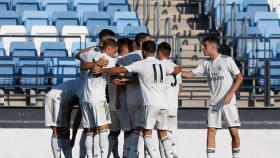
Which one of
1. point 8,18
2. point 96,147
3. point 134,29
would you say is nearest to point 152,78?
point 96,147

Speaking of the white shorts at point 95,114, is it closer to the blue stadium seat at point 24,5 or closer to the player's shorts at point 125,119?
the player's shorts at point 125,119

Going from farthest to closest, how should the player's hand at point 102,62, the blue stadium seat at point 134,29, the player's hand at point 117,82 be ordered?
the blue stadium seat at point 134,29 < the player's hand at point 117,82 < the player's hand at point 102,62

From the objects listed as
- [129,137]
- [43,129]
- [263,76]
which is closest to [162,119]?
[129,137]

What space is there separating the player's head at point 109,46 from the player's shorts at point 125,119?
1143 mm

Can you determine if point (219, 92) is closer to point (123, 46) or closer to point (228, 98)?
point (228, 98)

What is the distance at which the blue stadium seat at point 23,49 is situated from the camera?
788 inches

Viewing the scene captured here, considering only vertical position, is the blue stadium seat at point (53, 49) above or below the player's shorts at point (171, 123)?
above

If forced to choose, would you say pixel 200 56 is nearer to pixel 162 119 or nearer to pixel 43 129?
pixel 43 129

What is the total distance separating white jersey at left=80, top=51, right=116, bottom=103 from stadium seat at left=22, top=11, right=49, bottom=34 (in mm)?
6987

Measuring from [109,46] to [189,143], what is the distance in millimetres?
3503

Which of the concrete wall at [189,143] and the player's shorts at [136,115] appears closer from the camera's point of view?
the player's shorts at [136,115]

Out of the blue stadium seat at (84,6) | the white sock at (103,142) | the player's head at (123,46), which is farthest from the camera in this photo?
the blue stadium seat at (84,6)

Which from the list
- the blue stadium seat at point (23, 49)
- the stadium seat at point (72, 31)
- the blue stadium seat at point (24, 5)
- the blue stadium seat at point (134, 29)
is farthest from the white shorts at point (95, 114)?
the blue stadium seat at point (24, 5)

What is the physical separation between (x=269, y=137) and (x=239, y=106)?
141 cm
